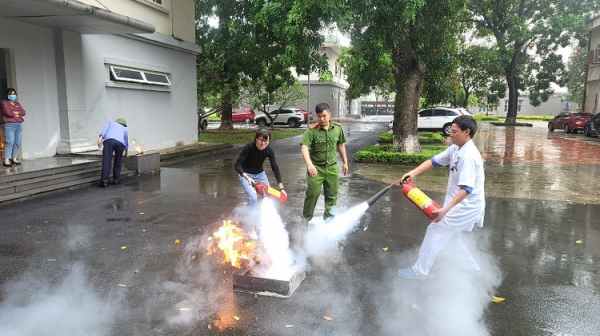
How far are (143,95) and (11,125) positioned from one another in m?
5.28

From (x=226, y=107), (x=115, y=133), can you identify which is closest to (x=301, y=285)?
(x=115, y=133)

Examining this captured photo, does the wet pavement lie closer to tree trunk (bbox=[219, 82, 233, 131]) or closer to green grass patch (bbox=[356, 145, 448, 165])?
green grass patch (bbox=[356, 145, 448, 165])

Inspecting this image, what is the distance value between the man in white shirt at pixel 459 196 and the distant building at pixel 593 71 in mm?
32132

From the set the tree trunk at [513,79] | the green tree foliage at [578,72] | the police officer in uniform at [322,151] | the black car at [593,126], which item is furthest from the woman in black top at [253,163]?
the green tree foliage at [578,72]

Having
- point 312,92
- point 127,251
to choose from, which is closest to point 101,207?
point 127,251

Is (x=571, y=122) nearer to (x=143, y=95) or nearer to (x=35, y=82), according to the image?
(x=143, y=95)

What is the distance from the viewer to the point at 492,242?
6.01 meters

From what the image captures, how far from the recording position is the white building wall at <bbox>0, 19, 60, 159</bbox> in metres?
10.2

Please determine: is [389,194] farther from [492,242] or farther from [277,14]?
[277,14]

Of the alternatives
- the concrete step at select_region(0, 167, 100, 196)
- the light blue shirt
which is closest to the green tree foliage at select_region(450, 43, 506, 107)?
the light blue shirt

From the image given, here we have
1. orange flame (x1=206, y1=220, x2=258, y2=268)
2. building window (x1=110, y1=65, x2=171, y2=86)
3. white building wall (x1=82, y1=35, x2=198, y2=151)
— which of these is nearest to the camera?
orange flame (x1=206, y1=220, x2=258, y2=268)

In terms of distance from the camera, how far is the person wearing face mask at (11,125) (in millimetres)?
9055

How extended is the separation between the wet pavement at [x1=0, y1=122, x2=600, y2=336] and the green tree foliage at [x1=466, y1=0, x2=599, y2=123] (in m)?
23.0

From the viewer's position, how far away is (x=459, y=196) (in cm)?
412
